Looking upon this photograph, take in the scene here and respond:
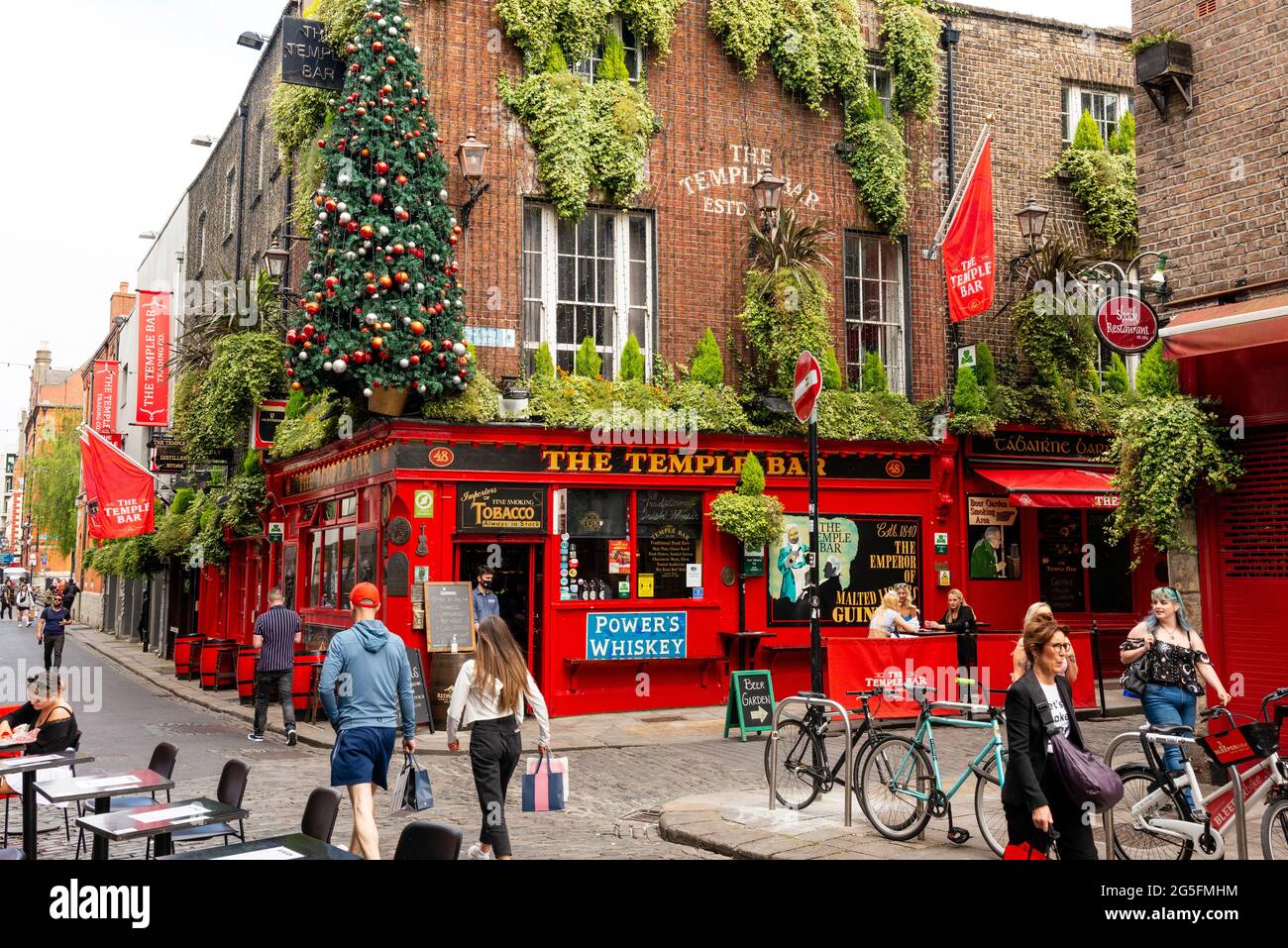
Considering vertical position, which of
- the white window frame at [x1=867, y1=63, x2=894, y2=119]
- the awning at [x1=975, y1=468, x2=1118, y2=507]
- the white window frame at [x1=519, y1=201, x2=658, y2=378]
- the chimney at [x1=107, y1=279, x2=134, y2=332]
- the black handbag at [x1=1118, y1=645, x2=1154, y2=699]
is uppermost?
the chimney at [x1=107, y1=279, x2=134, y2=332]

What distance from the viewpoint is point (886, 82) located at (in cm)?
1991

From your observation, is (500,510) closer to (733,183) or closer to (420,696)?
(420,696)

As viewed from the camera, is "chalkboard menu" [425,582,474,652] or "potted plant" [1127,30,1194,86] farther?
"chalkboard menu" [425,582,474,652]

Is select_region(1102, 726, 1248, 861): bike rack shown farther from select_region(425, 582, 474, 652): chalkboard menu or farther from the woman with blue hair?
select_region(425, 582, 474, 652): chalkboard menu

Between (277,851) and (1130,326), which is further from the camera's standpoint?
(1130,326)

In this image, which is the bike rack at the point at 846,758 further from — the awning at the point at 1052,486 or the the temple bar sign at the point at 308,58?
the the temple bar sign at the point at 308,58

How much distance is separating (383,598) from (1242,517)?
1062 cm

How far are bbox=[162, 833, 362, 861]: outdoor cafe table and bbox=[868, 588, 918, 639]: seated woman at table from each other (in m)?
10.3

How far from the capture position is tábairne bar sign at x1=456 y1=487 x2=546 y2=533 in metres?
16.3

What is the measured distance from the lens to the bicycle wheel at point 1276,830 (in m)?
6.71

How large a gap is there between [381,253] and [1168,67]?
968 centimetres

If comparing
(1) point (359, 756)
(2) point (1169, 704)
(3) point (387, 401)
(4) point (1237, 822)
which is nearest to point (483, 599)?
(3) point (387, 401)

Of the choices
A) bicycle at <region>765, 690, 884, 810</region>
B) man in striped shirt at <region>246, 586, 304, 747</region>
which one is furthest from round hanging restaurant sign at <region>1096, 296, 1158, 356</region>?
man in striped shirt at <region>246, 586, 304, 747</region>

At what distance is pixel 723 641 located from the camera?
17.6 metres
